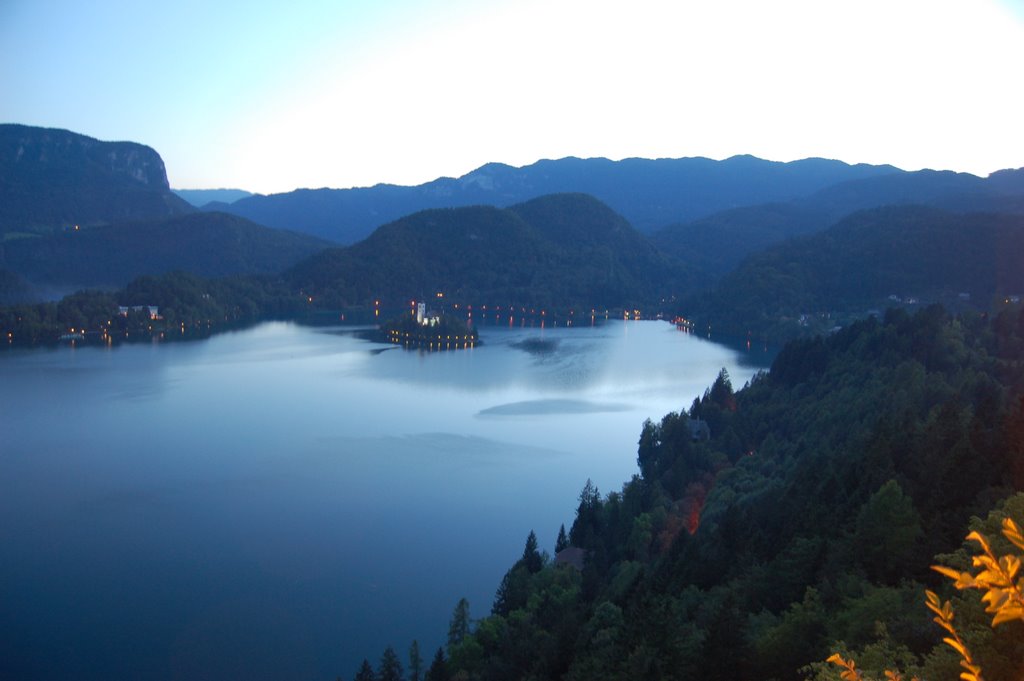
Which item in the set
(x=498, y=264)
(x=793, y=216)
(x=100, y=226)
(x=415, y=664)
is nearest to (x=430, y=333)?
(x=498, y=264)

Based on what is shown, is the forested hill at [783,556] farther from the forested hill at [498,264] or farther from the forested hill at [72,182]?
the forested hill at [72,182]

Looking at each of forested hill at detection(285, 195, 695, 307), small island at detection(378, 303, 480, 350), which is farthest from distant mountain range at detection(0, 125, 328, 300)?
small island at detection(378, 303, 480, 350)

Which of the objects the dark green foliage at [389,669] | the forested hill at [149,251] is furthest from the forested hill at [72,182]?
the dark green foliage at [389,669]

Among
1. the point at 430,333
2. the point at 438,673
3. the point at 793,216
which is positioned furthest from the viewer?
the point at 793,216

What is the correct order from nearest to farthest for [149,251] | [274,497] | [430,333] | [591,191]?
1. [274,497]
2. [430,333]
3. [149,251]
4. [591,191]

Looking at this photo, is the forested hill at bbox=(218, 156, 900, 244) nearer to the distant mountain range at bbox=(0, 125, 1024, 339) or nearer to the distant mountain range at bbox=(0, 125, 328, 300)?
the distant mountain range at bbox=(0, 125, 1024, 339)

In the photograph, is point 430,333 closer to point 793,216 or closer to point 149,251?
point 149,251
